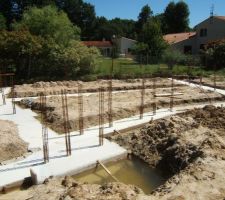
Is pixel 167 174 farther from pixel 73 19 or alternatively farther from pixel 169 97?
pixel 73 19

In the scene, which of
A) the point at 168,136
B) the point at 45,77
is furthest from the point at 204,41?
the point at 168,136

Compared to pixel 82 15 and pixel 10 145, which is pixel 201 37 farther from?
pixel 10 145

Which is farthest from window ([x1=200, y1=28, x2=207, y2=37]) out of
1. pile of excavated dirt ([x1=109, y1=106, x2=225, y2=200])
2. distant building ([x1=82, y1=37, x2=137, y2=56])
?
pile of excavated dirt ([x1=109, y1=106, x2=225, y2=200])

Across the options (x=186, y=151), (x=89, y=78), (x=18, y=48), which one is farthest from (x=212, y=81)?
(x=186, y=151)

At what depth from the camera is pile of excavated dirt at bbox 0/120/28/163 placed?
10145mm

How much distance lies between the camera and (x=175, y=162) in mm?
9953

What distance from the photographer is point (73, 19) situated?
5716 centimetres

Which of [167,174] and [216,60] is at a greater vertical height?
[216,60]

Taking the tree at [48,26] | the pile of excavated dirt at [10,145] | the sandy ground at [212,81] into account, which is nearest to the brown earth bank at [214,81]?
the sandy ground at [212,81]

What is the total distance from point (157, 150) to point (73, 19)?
49200 millimetres

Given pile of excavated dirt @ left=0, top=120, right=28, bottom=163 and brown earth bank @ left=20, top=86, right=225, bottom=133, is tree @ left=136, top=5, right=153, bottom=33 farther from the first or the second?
pile of excavated dirt @ left=0, top=120, right=28, bottom=163

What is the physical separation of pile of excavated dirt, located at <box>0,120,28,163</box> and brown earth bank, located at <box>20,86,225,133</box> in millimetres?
1939

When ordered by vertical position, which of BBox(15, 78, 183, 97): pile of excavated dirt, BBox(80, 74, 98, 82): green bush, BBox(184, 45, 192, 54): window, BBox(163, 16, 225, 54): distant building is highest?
BBox(163, 16, 225, 54): distant building

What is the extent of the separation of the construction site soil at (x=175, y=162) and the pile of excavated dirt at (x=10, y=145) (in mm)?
1883
